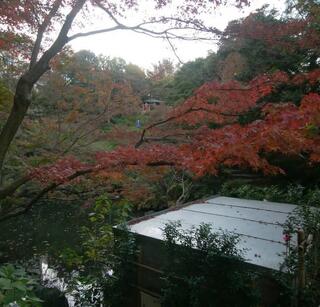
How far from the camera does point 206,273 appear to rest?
4.01 meters

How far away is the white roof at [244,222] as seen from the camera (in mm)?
4301

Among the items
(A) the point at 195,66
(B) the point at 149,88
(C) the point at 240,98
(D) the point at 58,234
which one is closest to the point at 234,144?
(C) the point at 240,98

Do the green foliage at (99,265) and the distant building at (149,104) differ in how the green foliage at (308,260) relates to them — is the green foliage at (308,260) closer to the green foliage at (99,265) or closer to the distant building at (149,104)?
the green foliage at (99,265)

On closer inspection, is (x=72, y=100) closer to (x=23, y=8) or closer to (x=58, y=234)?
(x=23, y=8)

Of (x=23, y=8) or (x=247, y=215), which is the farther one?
(x=247, y=215)

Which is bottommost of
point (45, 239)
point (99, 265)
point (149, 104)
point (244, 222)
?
point (45, 239)

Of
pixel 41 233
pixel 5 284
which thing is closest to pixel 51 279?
Result: pixel 41 233

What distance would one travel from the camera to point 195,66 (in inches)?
670

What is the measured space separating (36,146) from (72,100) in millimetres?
1910

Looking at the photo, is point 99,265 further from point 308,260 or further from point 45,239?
point 45,239

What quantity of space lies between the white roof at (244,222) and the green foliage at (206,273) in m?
0.27

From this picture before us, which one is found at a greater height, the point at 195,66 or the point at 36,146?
the point at 195,66

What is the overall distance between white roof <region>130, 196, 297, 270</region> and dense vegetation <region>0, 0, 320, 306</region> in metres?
0.43

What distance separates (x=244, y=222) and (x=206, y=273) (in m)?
1.84
